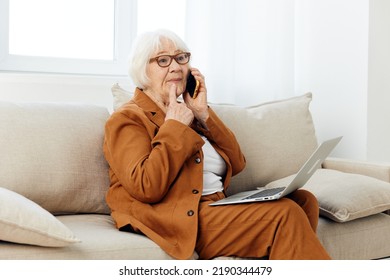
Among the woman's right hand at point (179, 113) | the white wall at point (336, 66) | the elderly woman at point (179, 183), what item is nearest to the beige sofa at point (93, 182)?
the elderly woman at point (179, 183)

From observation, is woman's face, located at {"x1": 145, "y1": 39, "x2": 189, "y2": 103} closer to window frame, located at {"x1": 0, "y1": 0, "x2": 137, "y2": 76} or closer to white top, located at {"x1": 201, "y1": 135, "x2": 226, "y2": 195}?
white top, located at {"x1": 201, "y1": 135, "x2": 226, "y2": 195}

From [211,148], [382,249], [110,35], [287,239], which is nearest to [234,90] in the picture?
[110,35]

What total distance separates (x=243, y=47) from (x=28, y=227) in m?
1.85

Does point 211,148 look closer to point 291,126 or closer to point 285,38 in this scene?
point 291,126

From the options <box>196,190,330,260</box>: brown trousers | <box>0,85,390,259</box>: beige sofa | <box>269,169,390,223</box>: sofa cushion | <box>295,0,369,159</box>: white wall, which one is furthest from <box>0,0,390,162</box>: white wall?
<box>196,190,330,260</box>: brown trousers

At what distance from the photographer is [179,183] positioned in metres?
2.01

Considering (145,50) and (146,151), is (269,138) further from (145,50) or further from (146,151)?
(146,151)

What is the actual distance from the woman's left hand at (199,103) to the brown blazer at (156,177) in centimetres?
17

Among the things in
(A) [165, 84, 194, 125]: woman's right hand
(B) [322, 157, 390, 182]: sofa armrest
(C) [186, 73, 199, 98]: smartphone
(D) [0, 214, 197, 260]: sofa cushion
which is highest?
(C) [186, 73, 199, 98]: smartphone

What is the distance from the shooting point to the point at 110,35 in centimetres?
326

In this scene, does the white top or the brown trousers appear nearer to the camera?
the brown trousers

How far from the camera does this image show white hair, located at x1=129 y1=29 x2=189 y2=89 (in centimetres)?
224

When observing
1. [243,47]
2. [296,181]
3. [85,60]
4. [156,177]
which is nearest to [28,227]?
[156,177]
